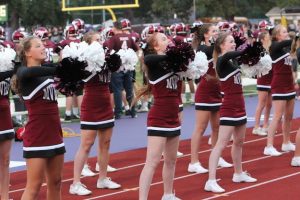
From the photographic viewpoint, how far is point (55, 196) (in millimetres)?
5555

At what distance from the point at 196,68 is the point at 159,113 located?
53 centimetres

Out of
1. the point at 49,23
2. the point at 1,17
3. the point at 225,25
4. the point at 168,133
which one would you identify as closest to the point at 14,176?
the point at 168,133

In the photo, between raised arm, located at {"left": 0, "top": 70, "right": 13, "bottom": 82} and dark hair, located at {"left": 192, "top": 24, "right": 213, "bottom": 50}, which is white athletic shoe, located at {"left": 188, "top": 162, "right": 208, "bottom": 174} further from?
raised arm, located at {"left": 0, "top": 70, "right": 13, "bottom": 82}

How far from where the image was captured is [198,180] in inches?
304

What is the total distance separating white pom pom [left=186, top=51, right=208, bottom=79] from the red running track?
131 cm

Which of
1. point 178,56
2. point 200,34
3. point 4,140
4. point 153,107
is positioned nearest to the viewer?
point 178,56

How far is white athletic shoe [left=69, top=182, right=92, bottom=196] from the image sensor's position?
7062 mm

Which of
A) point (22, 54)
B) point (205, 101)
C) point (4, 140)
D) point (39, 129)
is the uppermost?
point (22, 54)

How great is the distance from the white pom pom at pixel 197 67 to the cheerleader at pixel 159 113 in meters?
0.13

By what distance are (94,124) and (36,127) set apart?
1655 mm

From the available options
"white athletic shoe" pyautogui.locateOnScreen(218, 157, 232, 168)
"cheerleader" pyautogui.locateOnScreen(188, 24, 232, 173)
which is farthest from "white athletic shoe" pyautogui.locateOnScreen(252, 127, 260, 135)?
"cheerleader" pyautogui.locateOnScreen(188, 24, 232, 173)

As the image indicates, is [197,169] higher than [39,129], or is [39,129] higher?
[39,129]

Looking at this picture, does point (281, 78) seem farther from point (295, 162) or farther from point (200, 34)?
point (200, 34)

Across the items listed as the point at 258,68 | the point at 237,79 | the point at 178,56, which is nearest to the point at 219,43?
the point at 237,79
